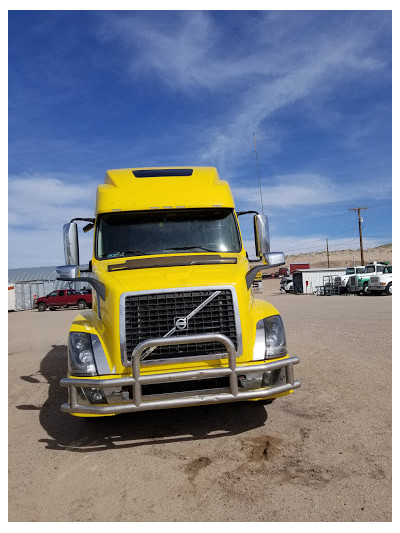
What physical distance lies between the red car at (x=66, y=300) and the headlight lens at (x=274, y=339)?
3009 cm

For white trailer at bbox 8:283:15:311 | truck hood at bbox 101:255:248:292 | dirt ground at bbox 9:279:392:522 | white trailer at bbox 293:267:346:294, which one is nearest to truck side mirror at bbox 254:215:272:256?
truck hood at bbox 101:255:248:292

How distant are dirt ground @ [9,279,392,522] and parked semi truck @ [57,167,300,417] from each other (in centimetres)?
58

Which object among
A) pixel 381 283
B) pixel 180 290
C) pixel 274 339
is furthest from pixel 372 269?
pixel 180 290

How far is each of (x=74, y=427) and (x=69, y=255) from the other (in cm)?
229

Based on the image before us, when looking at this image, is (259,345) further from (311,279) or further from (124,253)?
(311,279)

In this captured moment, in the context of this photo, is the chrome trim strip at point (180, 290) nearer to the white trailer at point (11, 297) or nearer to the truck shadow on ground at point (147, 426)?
the truck shadow on ground at point (147, 426)

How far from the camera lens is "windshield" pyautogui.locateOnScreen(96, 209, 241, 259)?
18.0 ft

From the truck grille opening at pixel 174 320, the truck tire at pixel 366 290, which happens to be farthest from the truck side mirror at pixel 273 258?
the truck tire at pixel 366 290

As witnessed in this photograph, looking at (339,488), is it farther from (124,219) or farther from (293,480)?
(124,219)

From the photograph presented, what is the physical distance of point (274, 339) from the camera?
466 cm

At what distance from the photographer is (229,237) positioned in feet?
18.6

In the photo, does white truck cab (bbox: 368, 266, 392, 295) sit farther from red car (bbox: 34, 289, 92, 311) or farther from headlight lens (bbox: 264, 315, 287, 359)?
headlight lens (bbox: 264, 315, 287, 359)

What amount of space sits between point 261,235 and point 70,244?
2.76 m

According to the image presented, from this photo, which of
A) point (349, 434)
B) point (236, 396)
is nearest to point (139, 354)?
point (236, 396)
